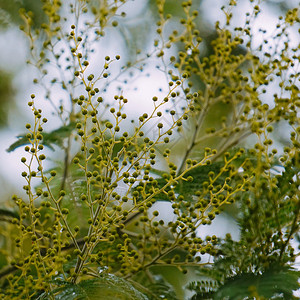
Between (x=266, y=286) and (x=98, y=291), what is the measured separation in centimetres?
70

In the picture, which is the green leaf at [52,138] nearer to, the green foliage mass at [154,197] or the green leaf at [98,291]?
the green foliage mass at [154,197]

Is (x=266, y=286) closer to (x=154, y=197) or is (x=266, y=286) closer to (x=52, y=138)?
(x=154, y=197)

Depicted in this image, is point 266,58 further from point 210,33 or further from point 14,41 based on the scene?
point 14,41

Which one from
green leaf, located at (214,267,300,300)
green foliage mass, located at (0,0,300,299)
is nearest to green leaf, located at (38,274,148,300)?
green foliage mass, located at (0,0,300,299)

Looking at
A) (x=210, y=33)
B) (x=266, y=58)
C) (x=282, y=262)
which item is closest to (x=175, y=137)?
(x=266, y=58)

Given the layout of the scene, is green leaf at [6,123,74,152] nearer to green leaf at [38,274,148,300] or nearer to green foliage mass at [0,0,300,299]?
green foliage mass at [0,0,300,299]

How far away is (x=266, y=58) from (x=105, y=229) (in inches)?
73.0

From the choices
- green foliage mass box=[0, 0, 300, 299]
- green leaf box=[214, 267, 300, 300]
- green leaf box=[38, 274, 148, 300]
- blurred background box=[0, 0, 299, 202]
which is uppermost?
blurred background box=[0, 0, 299, 202]

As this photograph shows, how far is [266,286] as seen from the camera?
187cm

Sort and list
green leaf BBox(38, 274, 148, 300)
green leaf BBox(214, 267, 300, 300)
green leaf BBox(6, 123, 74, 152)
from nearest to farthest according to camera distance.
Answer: green leaf BBox(214, 267, 300, 300) → green leaf BBox(38, 274, 148, 300) → green leaf BBox(6, 123, 74, 152)

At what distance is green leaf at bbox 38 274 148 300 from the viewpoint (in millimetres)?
2141

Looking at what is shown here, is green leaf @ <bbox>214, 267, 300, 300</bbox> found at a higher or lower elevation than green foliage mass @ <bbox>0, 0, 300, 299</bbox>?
lower

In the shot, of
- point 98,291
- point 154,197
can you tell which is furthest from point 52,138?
point 98,291

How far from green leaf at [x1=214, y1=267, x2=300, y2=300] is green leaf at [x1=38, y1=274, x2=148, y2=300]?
40cm
